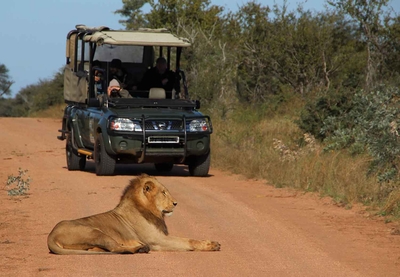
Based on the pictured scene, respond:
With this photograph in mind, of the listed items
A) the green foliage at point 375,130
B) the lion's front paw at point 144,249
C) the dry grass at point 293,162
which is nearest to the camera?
the lion's front paw at point 144,249

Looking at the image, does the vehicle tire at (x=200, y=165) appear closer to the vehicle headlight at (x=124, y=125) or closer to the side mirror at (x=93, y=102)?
the vehicle headlight at (x=124, y=125)

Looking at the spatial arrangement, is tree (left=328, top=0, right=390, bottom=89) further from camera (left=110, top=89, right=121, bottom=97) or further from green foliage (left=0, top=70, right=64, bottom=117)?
green foliage (left=0, top=70, right=64, bottom=117)

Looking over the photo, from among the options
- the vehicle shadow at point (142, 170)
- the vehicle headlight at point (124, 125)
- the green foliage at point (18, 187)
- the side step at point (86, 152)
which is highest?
the vehicle headlight at point (124, 125)

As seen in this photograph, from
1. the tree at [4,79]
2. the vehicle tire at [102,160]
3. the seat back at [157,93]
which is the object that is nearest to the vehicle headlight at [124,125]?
the vehicle tire at [102,160]

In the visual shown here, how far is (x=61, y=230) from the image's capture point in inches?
312

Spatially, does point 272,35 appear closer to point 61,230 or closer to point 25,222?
point 25,222

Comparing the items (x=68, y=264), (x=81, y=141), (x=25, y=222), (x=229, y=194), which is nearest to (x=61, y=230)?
(x=68, y=264)

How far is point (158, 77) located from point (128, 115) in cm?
175

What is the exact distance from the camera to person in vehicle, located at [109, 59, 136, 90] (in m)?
15.8

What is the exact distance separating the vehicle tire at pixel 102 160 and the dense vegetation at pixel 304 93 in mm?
2451

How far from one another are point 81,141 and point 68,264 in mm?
8676

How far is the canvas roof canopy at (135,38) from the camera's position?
15250 mm

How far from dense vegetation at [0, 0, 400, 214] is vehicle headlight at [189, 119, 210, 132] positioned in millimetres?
1226

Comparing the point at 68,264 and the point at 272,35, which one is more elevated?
the point at 272,35
